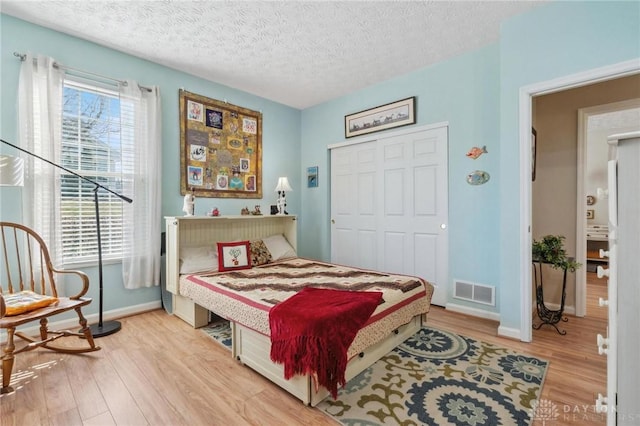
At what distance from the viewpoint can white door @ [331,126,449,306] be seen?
3.32m

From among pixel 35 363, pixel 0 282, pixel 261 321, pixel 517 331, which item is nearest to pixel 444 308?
pixel 517 331

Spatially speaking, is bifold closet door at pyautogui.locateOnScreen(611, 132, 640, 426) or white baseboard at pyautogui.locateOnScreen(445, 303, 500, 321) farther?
white baseboard at pyautogui.locateOnScreen(445, 303, 500, 321)

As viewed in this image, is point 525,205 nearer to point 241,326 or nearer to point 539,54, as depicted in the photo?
point 539,54

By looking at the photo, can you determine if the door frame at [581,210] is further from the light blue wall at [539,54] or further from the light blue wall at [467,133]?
the light blue wall at [539,54]

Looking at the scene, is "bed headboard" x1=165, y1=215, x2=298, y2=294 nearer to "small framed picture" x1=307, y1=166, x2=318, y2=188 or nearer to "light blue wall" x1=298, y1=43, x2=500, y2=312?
"small framed picture" x1=307, y1=166, x2=318, y2=188

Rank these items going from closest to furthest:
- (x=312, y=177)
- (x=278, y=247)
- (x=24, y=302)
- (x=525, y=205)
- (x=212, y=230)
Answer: (x=24, y=302) → (x=525, y=205) → (x=212, y=230) → (x=278, y=247) → (x=312, y=177)

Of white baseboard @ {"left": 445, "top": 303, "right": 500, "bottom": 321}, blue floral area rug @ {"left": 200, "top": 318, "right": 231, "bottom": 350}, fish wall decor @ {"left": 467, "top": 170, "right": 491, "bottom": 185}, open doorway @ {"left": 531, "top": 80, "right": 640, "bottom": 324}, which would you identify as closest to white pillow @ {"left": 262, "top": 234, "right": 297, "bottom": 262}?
blue floral area rug @ {"left": 200, "top": 318, "right": 231, "bottom": 350}

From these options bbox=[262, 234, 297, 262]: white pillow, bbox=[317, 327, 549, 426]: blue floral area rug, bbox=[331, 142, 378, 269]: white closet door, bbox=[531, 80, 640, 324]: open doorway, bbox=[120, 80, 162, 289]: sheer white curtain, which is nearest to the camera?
bbox=[317, 327, 549, 426]: blue floral area rug

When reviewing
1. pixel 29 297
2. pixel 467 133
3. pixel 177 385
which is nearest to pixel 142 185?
pixel 29 297

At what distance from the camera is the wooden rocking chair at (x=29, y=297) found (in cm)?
180

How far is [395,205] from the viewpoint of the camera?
3.66 meters

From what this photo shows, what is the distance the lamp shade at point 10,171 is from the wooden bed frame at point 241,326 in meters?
1.15

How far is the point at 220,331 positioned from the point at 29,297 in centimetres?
141

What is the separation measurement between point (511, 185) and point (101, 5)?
12.1 ft
